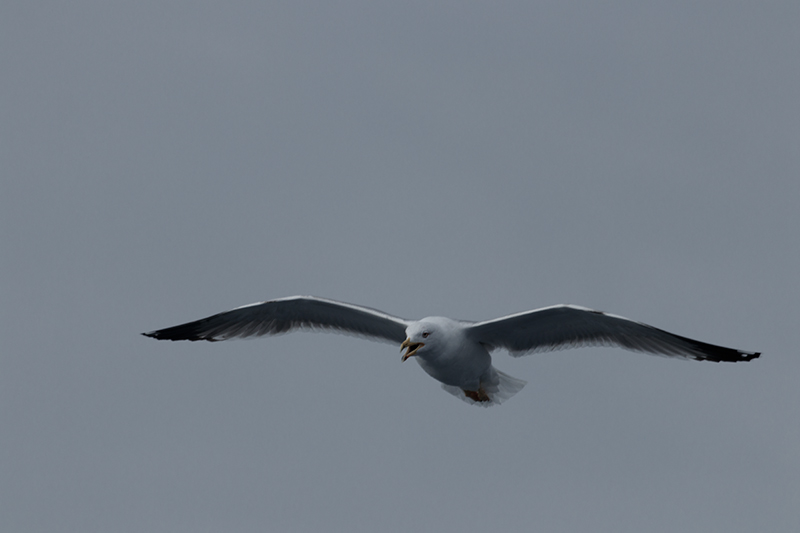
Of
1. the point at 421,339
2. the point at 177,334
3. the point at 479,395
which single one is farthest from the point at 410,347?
the point at 177,334

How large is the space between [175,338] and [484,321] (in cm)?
562

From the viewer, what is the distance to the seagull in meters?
14.4

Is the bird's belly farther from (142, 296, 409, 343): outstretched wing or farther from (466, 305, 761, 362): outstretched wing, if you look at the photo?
(142, 296, 409, 343): outstretched wing

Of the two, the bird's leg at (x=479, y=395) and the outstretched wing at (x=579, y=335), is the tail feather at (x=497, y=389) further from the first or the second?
the outstretched wing at (x=579, y=335)

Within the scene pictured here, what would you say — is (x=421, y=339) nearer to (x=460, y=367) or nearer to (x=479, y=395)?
(x=460, y=367)

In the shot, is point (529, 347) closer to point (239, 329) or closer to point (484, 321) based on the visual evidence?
point (484, 321)

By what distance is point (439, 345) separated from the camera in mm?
14508

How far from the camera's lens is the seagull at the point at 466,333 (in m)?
14.4

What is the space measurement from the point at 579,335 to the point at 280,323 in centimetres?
508

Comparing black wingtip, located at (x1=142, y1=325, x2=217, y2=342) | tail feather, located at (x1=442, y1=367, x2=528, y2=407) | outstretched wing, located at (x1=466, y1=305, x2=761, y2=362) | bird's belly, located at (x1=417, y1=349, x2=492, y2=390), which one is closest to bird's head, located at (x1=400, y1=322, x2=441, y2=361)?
bird's belly, located at (x1=417, y1=349, x2=492, y2=390)

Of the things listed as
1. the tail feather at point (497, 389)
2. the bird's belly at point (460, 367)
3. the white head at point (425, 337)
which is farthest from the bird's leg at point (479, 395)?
the white head at point (425, 337)

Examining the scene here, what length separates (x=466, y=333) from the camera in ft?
49.1

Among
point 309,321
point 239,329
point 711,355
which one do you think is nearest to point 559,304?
point 711,355

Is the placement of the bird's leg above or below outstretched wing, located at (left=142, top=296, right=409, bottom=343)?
below
